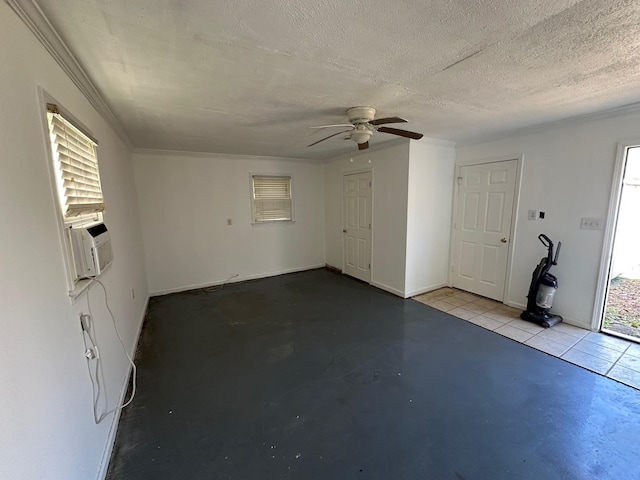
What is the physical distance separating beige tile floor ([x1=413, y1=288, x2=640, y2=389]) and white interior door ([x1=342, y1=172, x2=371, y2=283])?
1.27 metres

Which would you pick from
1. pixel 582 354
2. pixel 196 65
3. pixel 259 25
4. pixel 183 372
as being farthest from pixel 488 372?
pixel 196 65

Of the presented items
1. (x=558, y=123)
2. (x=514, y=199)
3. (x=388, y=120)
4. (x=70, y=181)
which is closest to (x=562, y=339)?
(x=514, y=199)

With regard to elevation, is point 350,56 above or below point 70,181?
above

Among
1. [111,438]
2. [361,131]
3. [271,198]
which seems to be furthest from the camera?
[271,198]

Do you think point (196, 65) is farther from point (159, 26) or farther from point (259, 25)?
point (259, 25)

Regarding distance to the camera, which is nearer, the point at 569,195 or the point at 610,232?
the point at 610,232

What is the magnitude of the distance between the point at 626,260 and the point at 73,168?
21.7 feet

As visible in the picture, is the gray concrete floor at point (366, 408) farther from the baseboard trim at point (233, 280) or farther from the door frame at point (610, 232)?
the baseboard trim at point (233, 280)

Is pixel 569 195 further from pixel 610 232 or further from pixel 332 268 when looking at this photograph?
pixel 332 268

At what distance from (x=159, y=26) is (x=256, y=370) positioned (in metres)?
2.47

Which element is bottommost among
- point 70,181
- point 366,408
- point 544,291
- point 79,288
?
point 366,408

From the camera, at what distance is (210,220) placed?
4629 mm

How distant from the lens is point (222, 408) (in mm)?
2006

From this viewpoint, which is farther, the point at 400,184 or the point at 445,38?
the point at 400,184
